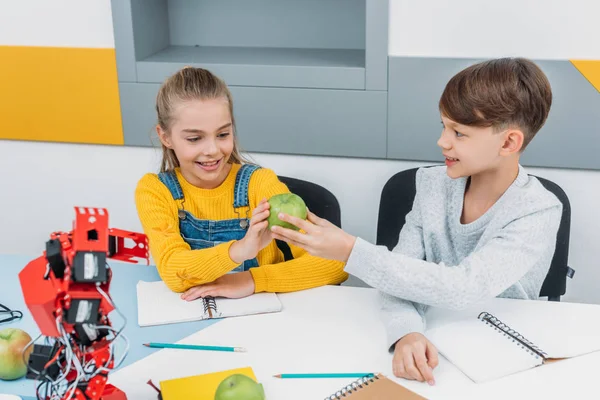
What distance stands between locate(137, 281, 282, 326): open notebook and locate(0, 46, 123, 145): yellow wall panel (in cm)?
127

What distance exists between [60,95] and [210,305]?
154 centimetres

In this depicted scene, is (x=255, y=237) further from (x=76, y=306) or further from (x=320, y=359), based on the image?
(x=76, y=306)

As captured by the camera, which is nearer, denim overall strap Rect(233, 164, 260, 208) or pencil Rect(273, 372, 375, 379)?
pencil Rect(273, 372, 375, 379)

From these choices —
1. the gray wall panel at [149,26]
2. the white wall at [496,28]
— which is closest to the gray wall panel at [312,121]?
the white wall at [496,28]

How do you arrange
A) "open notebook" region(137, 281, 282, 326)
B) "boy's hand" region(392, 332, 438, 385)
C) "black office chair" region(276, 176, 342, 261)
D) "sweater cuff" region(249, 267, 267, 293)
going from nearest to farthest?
"boy's hand" region(392, 332, 438, 385) < "open notebook" region(137, 281, 282, 326) < "sweater cuff" region(249, 267, 267, 293) < "black office chair" region(276, 176, 342, 261)

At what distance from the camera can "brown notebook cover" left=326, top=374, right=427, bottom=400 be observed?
3.94ft

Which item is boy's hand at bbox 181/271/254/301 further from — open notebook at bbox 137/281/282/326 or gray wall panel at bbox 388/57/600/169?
gray wall panel at bbox 388/57/600/169

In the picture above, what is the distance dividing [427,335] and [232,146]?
0.70 m

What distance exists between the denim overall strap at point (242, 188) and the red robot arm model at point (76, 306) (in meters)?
0.72

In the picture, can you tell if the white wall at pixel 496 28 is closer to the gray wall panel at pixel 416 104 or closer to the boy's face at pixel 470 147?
the gray wall panel at pixel 416 104

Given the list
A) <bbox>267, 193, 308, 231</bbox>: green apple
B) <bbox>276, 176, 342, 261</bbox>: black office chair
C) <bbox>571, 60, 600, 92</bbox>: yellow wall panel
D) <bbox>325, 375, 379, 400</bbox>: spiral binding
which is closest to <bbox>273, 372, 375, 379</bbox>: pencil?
<bbox>325, 375, 379, 400</bbox>: spiral binding

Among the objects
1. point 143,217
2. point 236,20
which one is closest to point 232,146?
point 143,217

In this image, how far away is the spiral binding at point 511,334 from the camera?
4.32 feet

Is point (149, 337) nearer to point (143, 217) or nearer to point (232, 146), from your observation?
point (143, 217)
